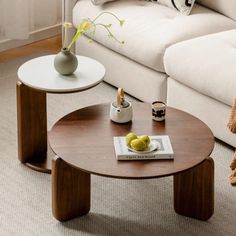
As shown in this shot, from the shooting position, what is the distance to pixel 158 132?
2584mm

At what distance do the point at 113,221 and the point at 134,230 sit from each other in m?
0.10

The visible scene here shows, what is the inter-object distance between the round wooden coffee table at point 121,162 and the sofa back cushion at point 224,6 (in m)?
1.03

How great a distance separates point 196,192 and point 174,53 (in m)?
0.83

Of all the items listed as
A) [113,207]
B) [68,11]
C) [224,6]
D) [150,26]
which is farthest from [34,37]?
[113,207]

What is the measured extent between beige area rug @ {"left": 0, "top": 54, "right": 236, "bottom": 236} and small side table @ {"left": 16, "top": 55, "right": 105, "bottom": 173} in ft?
0.29

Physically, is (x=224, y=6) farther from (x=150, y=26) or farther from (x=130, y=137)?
(x=130, y=137)

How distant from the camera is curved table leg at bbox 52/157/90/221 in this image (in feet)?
8.14

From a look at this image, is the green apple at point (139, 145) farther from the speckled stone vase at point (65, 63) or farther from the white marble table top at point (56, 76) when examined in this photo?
the speckled stone vase at point (65, 63)

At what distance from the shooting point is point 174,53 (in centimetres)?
317

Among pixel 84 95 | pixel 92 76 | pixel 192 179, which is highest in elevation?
pixel 92 76

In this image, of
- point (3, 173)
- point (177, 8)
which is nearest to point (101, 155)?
point (3, 173)

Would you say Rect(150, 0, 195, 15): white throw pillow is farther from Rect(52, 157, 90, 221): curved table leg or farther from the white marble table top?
Rect(52, 157, 90, 221): curved table leg

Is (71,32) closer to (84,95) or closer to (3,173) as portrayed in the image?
(84,95)

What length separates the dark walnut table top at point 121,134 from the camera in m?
2.35
